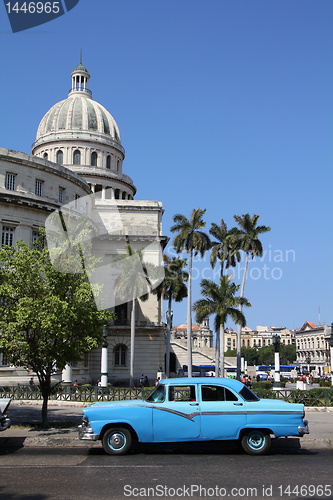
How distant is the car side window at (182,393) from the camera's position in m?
13.4

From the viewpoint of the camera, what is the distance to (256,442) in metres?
13.4

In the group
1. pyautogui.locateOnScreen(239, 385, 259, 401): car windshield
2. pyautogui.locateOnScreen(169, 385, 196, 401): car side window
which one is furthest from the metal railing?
pyautogui.locateOnScreen(169, 385, 196, 401): car side window

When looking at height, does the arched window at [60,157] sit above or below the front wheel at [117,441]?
above

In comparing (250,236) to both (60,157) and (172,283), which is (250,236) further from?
(60,157)

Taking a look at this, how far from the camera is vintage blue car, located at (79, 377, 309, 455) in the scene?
13062 millimetres

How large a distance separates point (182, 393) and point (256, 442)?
2258 millimetres

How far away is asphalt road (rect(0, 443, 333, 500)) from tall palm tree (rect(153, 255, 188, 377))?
38273 mm

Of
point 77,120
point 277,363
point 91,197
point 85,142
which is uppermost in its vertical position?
point 77,120

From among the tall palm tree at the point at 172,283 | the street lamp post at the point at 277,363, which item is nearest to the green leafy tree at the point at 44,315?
the street lamp post at the point at 277,363

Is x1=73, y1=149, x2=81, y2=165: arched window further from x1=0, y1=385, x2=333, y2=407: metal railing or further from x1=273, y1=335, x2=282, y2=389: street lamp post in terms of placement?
x1=273, y1=335, x2=282, y2=389: street lamp post

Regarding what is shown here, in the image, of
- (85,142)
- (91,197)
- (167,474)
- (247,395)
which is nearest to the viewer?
(167,474)

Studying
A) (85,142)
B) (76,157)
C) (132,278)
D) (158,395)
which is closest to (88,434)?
(158,395)

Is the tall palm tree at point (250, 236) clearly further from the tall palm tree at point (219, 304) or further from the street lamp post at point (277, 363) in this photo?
the street lamp post at point (277, 363)

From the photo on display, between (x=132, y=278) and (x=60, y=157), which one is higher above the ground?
(x=60, y=157)
